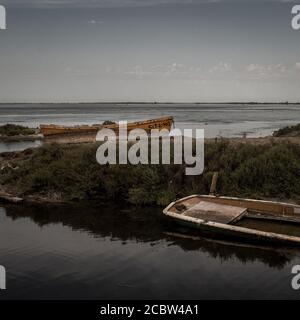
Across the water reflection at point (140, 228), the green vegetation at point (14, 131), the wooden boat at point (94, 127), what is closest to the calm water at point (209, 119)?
the wooden boat at point (94, 127)

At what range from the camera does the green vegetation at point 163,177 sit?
16172 mm

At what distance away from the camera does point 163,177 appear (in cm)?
1739

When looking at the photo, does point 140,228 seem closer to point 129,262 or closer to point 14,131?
point 129,262

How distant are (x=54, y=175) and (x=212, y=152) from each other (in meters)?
6.73

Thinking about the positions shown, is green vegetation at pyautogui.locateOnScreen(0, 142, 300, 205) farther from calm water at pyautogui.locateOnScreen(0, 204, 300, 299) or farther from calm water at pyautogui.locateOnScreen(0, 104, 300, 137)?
calm water at pyautogui.locateOnScreen(0, 104, 300, 137)

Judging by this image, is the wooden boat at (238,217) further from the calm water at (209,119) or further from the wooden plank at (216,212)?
the calm water at (209,119)

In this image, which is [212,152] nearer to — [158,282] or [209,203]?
[209,203]

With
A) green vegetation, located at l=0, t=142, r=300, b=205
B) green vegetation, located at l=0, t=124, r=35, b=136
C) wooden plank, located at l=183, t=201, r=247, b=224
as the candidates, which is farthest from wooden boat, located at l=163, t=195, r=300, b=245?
green vegetation, located at l=0, t=124, r=35, b=136

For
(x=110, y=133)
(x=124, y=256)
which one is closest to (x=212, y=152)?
(x=124, y=256)

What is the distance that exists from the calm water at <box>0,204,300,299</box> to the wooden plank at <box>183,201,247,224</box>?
730 millimetres

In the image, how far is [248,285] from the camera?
10.3m

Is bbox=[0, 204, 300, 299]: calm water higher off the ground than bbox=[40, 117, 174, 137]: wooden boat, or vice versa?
bbox=[40, 117, 174, 137]: wooden boat

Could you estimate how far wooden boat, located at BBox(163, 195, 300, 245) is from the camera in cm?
1266

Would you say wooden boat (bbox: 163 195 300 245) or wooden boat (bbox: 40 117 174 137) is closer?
wooden boat (bbox: 163 195 300 245)
